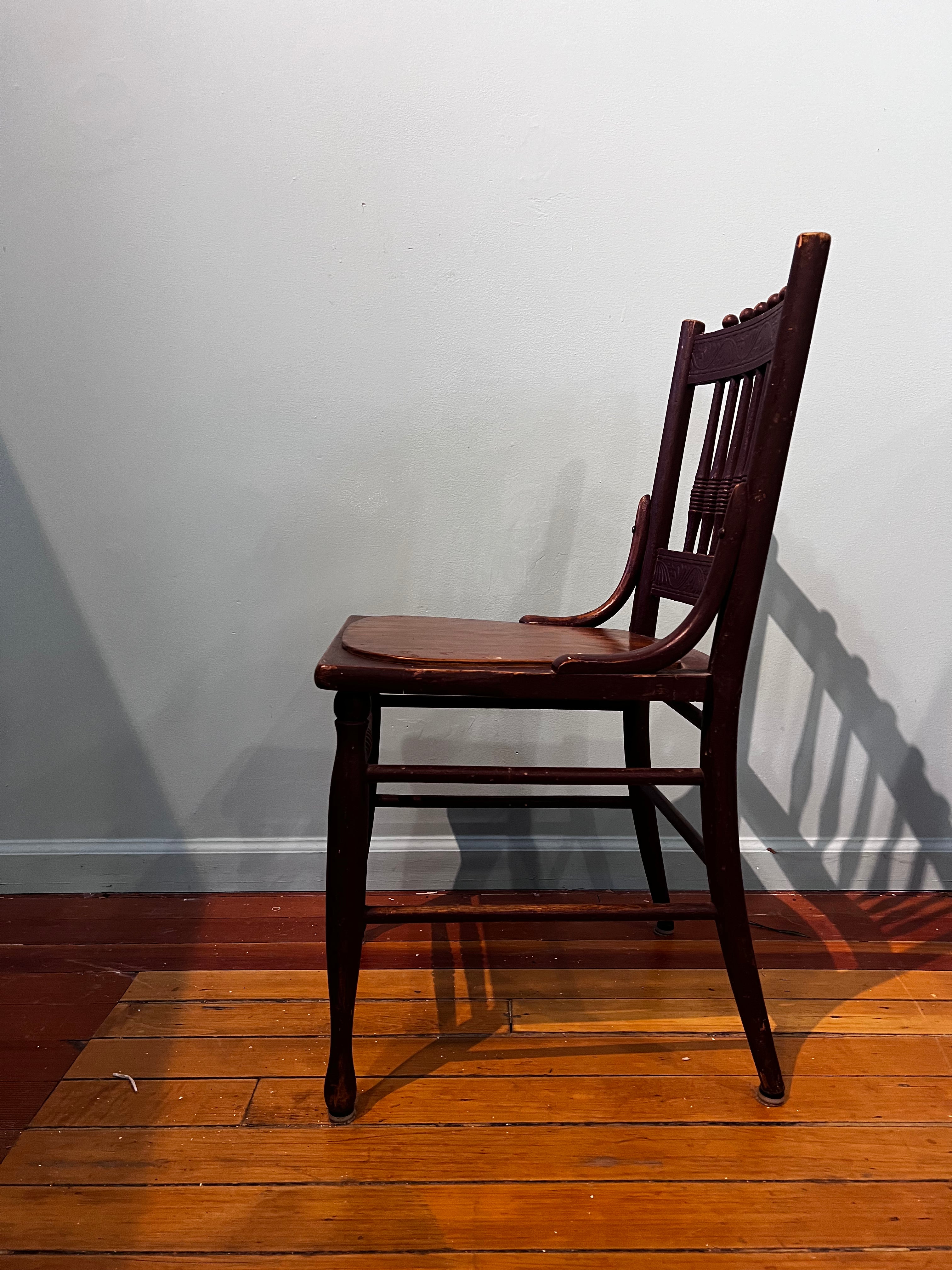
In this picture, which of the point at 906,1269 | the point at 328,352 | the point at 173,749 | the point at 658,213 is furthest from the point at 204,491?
the point at 906,1269

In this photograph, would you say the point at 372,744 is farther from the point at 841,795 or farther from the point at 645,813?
the point at 841,795

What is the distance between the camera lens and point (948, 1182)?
3.18 ft

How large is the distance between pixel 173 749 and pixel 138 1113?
717 millimetres

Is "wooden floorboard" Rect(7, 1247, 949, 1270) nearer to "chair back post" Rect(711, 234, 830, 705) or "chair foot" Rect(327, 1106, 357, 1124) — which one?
"chair foot" Rect(327, 1106, 357, 1124)

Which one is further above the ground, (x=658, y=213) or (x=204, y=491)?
(x=658, y=213)

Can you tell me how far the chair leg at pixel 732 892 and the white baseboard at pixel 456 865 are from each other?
60cm

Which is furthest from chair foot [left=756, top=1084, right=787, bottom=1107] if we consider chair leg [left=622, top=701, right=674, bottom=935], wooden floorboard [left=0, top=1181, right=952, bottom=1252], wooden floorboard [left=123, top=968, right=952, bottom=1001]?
chair leg [left=622, top=701, right=674, bottom=935]

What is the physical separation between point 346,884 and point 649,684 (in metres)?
0.44

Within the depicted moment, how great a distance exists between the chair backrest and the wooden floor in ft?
1.87

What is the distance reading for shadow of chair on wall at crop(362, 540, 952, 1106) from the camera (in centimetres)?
159

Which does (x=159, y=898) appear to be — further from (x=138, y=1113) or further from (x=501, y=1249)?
(x=501, y=1249)

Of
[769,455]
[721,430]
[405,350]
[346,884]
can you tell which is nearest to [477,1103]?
[346,884]

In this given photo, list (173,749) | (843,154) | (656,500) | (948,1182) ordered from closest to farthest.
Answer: (948,1182) < (656,500) < (843,154) < (173,749)

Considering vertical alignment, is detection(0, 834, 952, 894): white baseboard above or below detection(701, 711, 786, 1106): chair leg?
below
